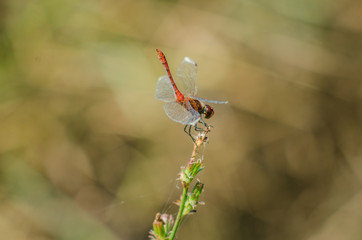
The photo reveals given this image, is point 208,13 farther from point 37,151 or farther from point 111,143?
point 37,151

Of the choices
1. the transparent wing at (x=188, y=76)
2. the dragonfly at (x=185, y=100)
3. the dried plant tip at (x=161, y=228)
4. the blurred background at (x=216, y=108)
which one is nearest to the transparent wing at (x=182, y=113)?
the dragonfly at (x=185, y=100)

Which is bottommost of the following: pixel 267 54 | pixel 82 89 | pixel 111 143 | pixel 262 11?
pixel 111 143

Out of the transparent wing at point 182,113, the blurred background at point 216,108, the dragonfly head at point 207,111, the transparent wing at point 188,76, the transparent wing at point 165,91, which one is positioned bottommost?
the transparent wing at point 182,113

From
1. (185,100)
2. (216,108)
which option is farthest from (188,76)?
(216,108)

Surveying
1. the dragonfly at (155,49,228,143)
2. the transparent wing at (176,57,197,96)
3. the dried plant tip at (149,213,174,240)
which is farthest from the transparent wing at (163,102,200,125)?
the dried plant tip at (149,213,174,240)

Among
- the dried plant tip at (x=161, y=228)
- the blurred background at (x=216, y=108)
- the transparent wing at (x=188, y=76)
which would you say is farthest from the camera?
the blurred background at (x=216, y=108)

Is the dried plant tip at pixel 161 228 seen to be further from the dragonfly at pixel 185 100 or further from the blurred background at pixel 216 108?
the blurred background at pixel 216 108

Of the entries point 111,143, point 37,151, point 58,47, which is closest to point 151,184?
point 111,143
